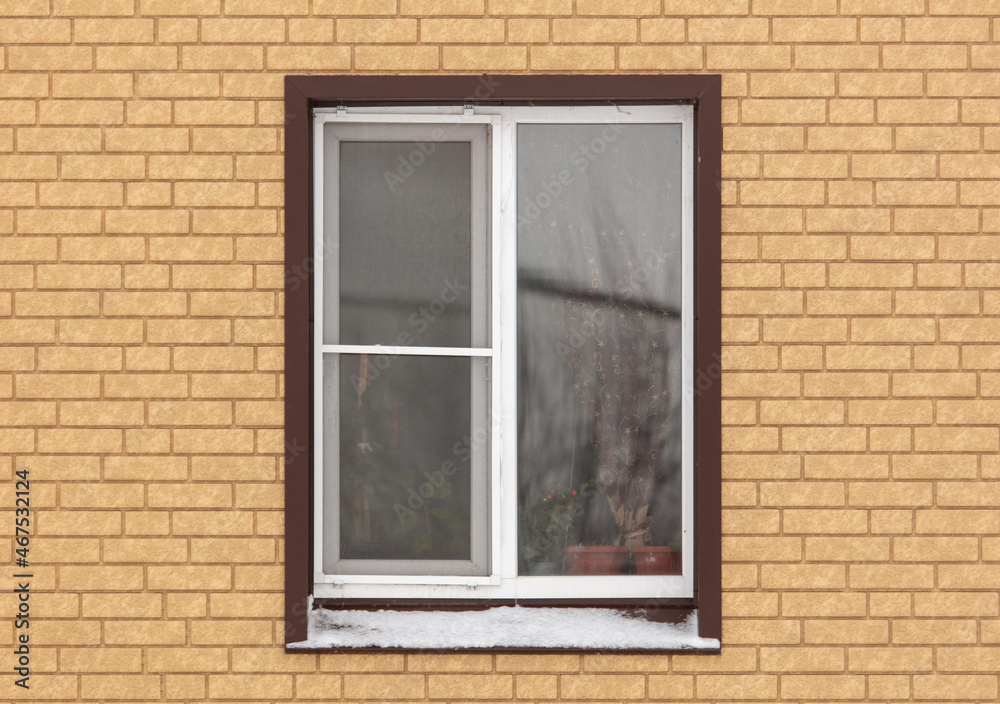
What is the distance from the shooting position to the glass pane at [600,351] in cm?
262

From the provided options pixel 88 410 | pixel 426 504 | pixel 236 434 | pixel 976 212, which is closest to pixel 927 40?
pixel 976 212

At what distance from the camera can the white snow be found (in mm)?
2494

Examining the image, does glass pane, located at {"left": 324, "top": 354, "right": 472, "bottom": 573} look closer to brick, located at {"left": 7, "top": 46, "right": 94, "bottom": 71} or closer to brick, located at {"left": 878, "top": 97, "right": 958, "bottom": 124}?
brick, located at {"left": 7, "top": 46, "right": 94, "bottom": 71}

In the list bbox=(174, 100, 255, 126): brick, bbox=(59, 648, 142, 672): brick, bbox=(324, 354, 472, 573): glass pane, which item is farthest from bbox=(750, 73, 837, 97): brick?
bbox=(59, 648, 142, 672): brick

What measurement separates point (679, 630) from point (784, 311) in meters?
1.17

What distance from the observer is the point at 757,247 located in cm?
252

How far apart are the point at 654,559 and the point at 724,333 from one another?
85 cm

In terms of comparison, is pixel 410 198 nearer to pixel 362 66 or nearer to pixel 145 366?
pixel 362 66

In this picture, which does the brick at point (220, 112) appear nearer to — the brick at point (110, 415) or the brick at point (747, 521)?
the brick at point (110, 415)

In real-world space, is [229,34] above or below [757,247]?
above

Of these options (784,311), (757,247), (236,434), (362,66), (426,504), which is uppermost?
(362,66)

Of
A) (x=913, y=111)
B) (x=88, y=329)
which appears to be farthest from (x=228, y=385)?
(x=913, y=111)

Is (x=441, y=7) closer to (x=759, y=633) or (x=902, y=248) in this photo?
(x=902, y=248)

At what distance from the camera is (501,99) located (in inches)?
99.3
